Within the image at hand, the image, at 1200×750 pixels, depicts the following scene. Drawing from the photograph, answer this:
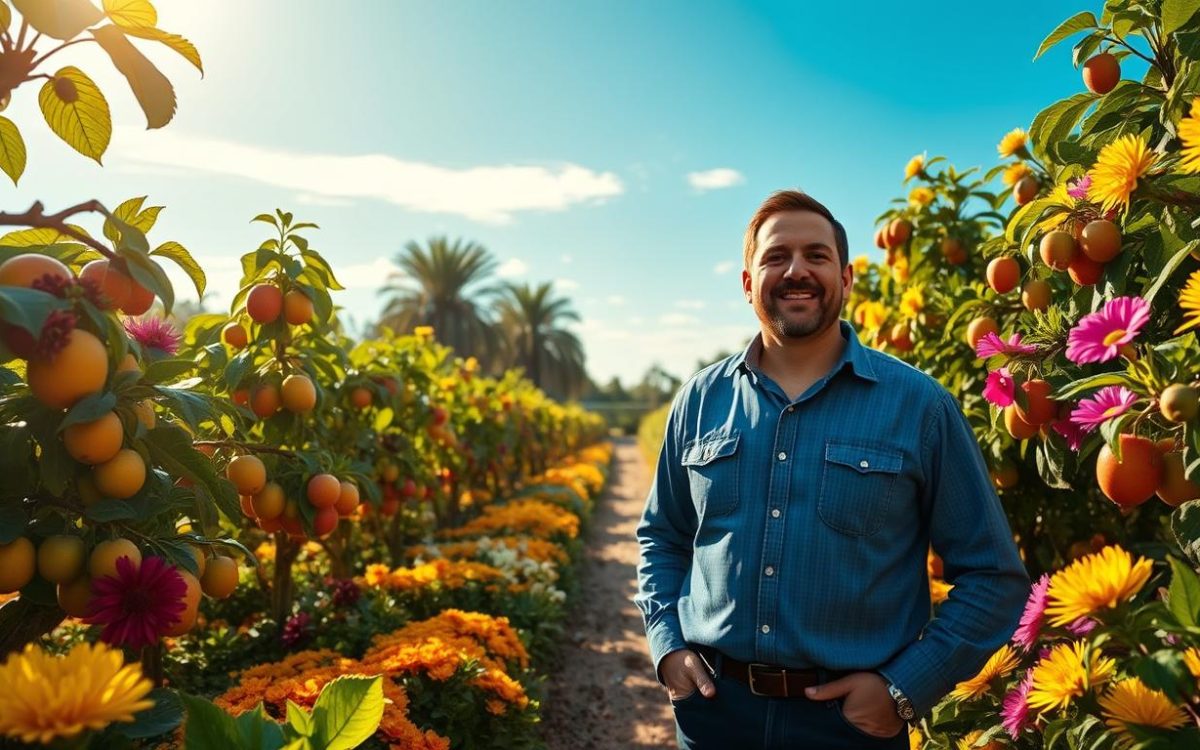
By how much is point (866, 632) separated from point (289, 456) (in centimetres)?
162

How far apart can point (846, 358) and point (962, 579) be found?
0.55 m

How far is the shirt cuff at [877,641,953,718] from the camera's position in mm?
1523

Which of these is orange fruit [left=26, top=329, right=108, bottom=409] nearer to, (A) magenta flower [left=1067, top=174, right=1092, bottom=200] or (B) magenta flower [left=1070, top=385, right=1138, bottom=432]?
(B) magenta flower [left=1070, top=385, right=1138, bottom=432]

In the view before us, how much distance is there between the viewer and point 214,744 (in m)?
1.00

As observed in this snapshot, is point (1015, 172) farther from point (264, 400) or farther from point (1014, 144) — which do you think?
point (264, 400)

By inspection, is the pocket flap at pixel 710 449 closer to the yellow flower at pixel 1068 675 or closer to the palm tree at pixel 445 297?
the yellow flower at pixel 1068 675

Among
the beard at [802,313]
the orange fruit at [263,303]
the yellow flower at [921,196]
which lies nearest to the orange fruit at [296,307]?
the orange fruit at [263,303]

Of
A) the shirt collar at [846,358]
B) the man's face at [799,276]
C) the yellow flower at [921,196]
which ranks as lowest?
the shirt collar at [846,358]

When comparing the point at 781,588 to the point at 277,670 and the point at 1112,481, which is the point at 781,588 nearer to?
the point at 1112,481

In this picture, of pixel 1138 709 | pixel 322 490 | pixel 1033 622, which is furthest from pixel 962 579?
pixel 322 490

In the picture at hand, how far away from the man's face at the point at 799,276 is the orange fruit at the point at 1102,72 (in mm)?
737

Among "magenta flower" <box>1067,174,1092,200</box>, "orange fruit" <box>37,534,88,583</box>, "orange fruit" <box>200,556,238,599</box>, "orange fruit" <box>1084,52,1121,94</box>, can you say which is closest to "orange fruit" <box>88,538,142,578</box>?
"orange fruit" <box>37,534,88,583</box>

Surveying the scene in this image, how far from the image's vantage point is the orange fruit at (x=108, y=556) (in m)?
1.09

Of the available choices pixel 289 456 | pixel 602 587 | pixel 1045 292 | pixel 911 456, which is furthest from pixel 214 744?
pixel 602 587
